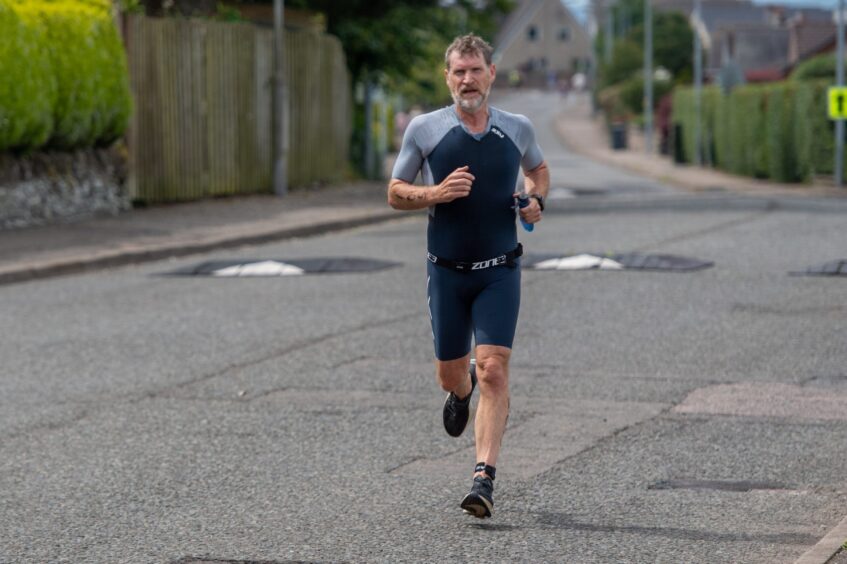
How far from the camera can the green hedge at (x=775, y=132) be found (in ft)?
112

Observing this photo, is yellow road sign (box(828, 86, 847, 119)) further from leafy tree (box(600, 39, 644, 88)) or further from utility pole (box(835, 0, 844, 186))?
leafy tree (box(600, 39, 644, 88))

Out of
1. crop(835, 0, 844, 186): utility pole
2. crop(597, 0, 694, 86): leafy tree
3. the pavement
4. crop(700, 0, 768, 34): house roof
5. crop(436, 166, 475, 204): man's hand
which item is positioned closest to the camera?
crop(436, 166, 475, 204): man's hand

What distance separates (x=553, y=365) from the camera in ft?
35.7

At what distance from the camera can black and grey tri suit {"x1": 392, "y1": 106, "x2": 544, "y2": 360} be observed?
6.95 meters

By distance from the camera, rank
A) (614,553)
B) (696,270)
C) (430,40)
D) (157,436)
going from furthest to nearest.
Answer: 1. (430,40)
2. (696,270)
3. (157,436)
4. (614,553)

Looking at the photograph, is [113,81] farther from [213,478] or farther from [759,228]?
[213,478]

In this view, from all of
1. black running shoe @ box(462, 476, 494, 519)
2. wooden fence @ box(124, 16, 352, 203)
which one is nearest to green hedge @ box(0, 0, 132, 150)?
wooden fence @ box(124, 16, 352, 203)

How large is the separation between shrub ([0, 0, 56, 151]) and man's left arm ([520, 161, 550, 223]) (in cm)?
1319

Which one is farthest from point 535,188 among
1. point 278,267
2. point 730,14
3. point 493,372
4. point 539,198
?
point 730,14

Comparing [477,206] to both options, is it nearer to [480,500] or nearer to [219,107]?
[480,500]

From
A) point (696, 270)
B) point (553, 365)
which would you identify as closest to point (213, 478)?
point (553, 365)

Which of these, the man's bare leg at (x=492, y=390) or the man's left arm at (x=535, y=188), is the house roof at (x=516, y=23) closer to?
the man's left arm at (x=535, y=188)

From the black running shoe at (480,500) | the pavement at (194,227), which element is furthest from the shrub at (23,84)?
the black running shoe at (480,500)

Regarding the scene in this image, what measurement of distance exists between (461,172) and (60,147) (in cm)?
1565
